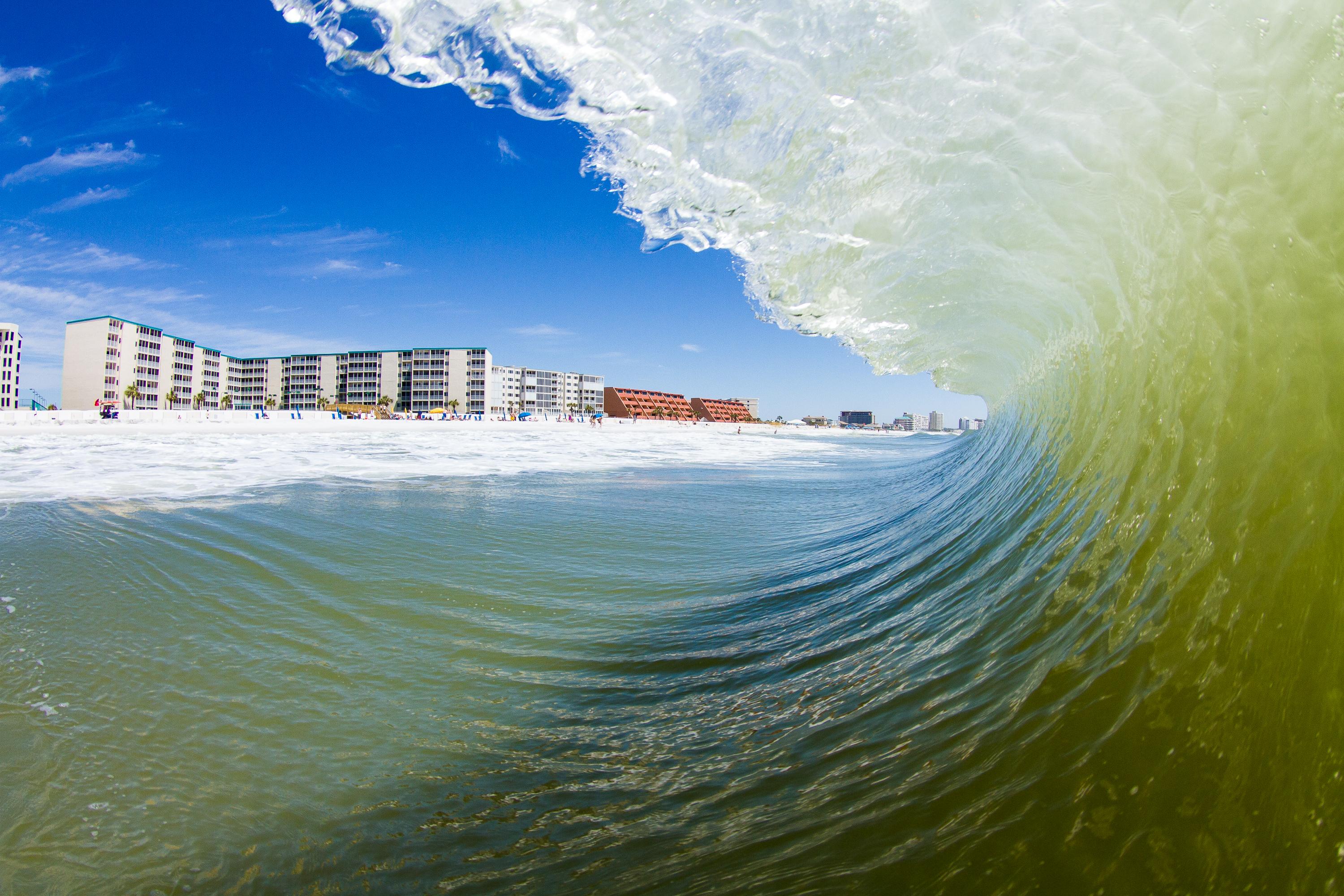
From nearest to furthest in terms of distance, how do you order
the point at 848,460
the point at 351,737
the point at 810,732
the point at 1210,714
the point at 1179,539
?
the point at 1210,714 → the point at 1179,539 → the point at 810,732 → the point at 351,737 → the point at 848,460

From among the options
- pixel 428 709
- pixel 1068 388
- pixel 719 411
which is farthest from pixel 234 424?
pixel 719 411

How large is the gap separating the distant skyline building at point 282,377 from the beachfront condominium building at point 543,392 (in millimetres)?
259

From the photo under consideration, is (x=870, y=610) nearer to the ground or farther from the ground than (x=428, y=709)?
farther from the ground

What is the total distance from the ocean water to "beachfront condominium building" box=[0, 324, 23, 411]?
122 metres

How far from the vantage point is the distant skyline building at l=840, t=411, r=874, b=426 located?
597 feet


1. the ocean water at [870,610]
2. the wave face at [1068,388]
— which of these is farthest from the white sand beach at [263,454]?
the wave face at [1068,388]

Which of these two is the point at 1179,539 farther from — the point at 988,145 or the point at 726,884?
the point at 988,145

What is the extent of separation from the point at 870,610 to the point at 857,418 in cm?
18796

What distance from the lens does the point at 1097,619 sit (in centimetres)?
226

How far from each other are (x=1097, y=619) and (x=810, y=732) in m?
1.11

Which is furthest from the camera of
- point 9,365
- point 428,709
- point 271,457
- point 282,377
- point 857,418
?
point 857,418

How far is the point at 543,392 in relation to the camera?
149 meters

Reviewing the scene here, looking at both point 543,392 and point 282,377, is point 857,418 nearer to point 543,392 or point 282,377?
point 543,392

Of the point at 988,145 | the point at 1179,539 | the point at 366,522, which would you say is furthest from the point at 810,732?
the point at 366,522
